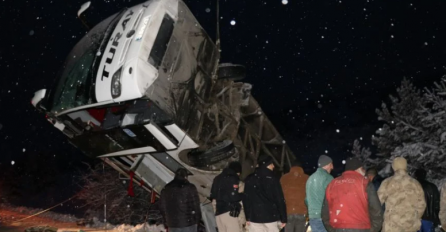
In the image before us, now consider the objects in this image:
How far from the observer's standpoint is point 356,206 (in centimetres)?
436

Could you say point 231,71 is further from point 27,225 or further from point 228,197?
point 27,225

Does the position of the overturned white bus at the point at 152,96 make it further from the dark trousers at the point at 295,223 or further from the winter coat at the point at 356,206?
the winter coat at the point at 356,206

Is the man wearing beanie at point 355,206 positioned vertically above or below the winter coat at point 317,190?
above

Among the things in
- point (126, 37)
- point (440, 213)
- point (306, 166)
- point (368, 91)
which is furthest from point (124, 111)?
point (368, 91)

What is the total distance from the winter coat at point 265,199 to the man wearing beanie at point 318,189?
36 cm

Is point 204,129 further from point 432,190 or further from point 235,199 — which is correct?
point 432,190

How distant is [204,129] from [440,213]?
3.62 metres

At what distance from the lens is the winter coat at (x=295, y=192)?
21.0 ft

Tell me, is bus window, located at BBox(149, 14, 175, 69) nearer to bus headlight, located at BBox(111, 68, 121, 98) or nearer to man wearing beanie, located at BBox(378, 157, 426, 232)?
bus headlight, located at BBox(111, 68, 121, 98)

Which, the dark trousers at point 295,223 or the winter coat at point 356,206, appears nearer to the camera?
the winter coat at point 356,206

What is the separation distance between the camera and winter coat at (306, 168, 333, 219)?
563 centimetres

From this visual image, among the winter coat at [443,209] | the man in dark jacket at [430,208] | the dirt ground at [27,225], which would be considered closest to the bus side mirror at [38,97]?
the man in dark jacket at [430,208]

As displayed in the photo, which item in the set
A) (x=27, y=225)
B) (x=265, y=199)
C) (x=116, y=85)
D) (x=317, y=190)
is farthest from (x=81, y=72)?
(x=27, y=225)

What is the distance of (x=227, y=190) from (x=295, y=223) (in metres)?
1.06
